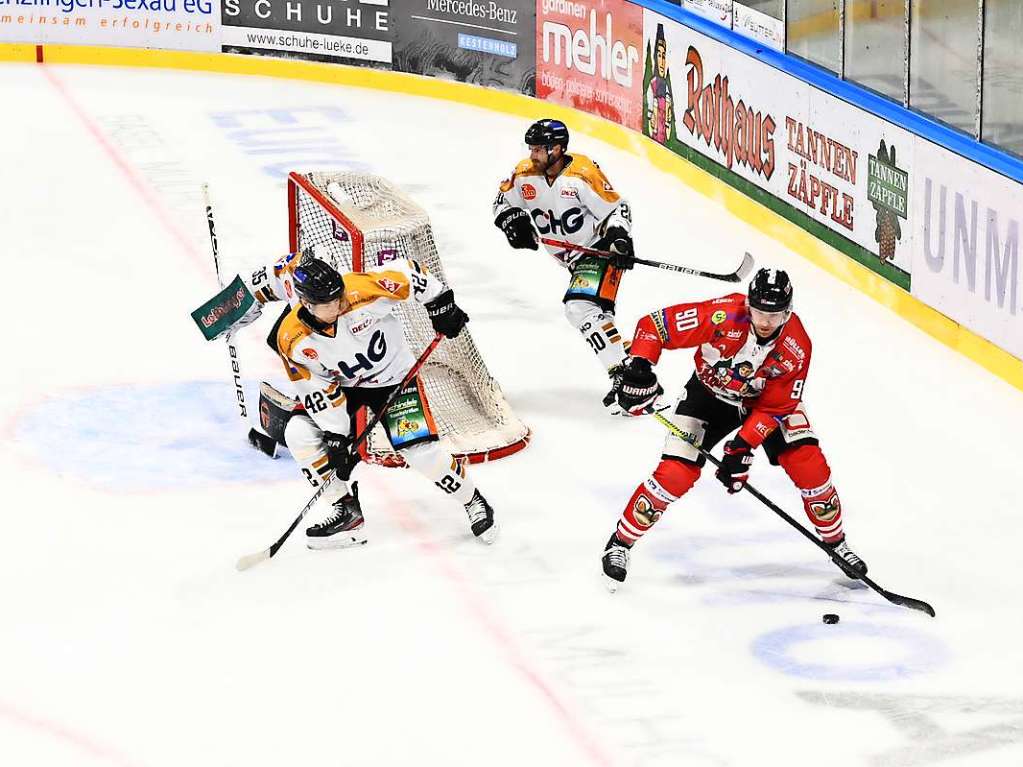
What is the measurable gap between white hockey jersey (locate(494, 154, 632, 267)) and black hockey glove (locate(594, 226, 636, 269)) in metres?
0.03

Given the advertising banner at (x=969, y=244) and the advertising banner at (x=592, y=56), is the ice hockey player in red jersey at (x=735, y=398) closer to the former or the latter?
the advertising banner at (x=969, y=244)

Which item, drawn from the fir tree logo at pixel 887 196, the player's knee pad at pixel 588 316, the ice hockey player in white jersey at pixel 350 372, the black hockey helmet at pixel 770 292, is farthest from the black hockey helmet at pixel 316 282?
the fir tree logo at pixel 887 196

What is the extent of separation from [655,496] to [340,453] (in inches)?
47.5

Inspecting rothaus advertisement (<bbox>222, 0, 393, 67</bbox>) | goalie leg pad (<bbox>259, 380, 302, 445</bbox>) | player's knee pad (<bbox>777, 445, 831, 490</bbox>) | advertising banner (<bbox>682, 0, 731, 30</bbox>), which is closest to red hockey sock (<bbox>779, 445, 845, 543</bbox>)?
player's knee pad (<bbox>777, 445, 831, 490</bbox>)

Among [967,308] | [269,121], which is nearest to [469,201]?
[269,121]

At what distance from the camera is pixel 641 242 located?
11648 mm

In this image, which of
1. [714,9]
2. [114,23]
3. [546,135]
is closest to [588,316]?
[546,135]

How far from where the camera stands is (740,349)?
21.5ft

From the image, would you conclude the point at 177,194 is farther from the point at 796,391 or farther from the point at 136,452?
the point at 796,391

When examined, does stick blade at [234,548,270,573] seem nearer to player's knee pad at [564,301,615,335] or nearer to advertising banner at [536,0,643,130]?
player's knee pad at [564,301,615,335]

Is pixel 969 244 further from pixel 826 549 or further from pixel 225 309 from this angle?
pixel 225 309

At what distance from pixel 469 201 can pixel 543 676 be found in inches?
258

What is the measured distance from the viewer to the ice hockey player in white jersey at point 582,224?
8.87 metres

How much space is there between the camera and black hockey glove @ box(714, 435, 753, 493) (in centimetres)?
665
